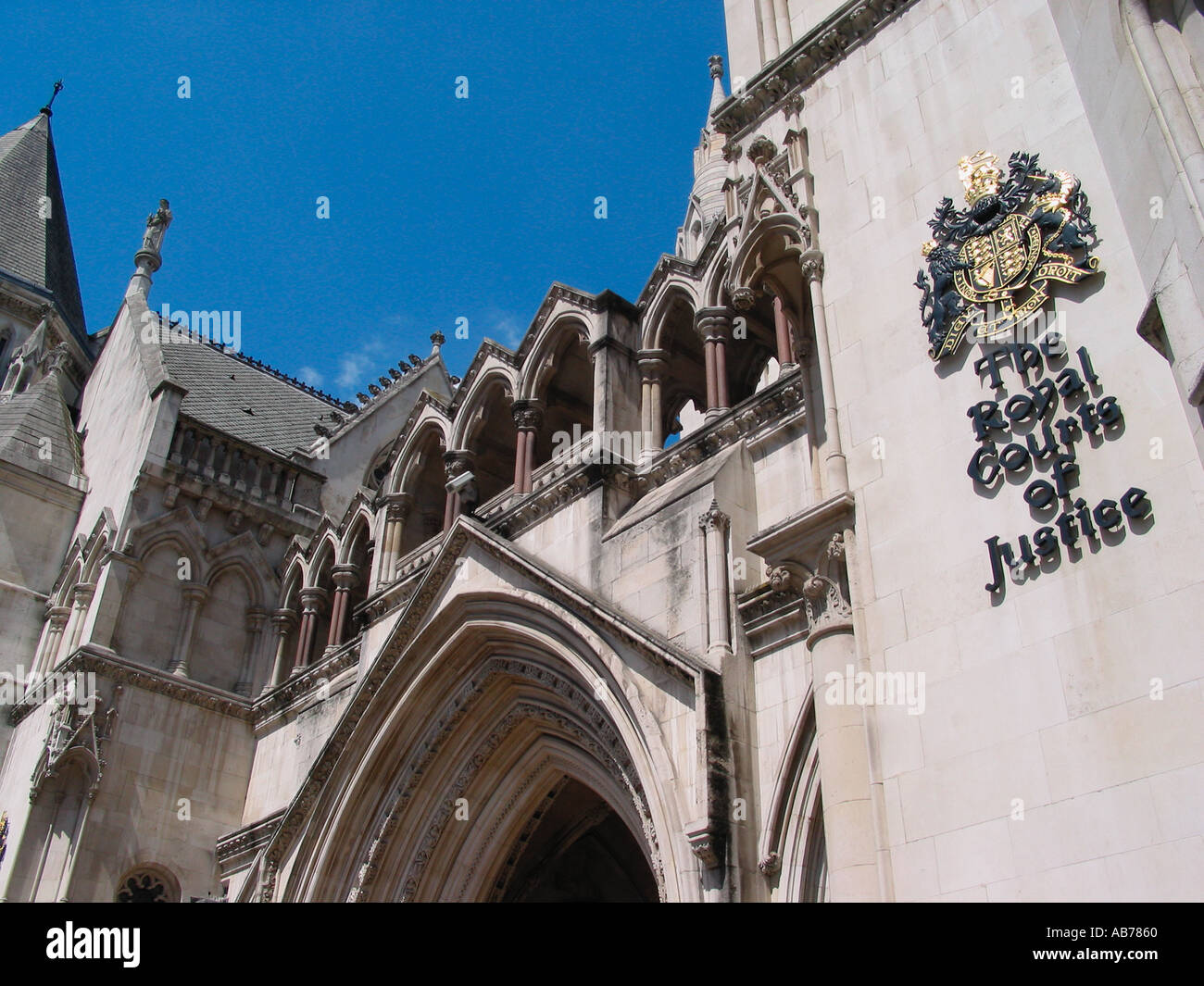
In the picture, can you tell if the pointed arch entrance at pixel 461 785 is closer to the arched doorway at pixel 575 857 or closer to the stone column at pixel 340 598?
the arched doorway at pixel 575 857

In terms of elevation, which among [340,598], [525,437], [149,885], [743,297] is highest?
[525,437]

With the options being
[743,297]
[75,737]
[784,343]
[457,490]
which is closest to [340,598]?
[457,490]

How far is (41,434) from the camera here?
24094 mm

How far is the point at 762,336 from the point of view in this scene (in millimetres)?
16062

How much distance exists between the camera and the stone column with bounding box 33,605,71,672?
68.7 ft

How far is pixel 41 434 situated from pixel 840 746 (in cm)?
2068

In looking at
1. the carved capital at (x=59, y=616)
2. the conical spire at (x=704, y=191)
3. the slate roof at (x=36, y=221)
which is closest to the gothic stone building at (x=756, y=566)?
the carved capital at (x=59, y=616)

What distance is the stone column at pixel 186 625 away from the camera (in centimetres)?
2039

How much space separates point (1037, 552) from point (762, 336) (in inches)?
343

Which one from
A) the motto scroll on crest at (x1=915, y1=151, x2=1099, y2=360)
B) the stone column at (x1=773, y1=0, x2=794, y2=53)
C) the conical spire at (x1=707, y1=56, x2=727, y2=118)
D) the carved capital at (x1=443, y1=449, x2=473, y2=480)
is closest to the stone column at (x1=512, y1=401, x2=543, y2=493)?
the carved capital at (x1=443, y1=449, x2=473, y2=480)

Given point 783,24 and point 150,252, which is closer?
point 783,24

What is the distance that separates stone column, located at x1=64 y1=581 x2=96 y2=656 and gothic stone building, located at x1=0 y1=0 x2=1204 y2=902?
10 cm

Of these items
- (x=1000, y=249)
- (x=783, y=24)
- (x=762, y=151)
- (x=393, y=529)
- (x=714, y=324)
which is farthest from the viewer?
(x=393, y=529)

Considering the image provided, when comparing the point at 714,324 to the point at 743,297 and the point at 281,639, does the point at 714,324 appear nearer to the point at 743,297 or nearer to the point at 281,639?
the point at 743,297
